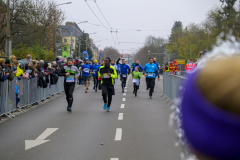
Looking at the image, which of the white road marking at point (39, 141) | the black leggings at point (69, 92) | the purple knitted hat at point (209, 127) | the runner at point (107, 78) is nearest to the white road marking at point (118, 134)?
the white road marking at point (39, 141)

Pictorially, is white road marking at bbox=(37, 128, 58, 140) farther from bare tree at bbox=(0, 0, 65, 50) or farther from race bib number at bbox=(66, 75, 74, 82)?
bare tree at bbox=(0, 0, 65, 50)

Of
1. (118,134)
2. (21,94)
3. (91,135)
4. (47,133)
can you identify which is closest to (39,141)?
(47,133)

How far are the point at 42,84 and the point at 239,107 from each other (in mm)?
12791

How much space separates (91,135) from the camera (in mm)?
7352

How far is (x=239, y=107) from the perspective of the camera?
1.27 m

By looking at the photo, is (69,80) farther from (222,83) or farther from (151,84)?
(222,83)

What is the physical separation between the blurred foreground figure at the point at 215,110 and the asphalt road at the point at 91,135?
4120 mm

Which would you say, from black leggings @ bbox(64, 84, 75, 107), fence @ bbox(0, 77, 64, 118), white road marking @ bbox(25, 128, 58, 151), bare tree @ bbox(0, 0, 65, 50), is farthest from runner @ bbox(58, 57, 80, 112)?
bare tree @ bbox(0, 0, 65, 50)

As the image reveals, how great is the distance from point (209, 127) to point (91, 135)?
617 centimetres

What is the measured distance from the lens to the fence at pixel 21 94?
31.6 feet

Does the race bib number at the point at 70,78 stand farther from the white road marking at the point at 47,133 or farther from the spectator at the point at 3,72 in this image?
the white road marking at the point at 47,133

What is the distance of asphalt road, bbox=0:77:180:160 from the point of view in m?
5.65

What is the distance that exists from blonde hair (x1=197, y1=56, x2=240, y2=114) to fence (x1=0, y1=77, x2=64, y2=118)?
878 centimetres

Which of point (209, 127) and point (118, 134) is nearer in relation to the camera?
point (209, 127)
